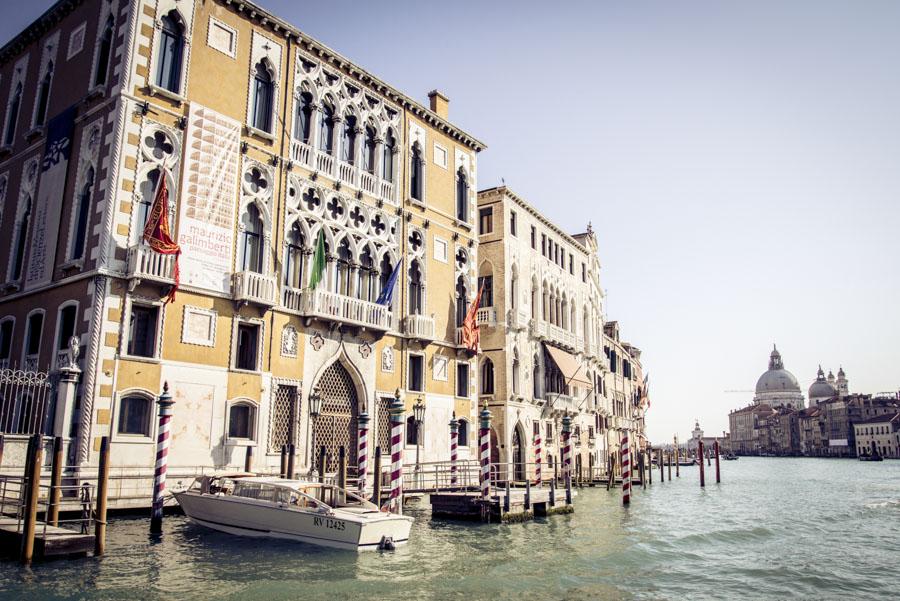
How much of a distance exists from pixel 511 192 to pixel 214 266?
17653 millimetres

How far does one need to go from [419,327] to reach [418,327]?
0.18 feet

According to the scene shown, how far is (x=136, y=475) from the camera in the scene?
52.4ft

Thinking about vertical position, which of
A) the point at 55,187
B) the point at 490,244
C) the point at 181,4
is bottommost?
the point at 55,187

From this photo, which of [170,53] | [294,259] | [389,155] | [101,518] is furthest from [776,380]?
[101,518]

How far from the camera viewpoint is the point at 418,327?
78.5ft

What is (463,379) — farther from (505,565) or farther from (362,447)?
(505,565)

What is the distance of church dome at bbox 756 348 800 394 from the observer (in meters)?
170

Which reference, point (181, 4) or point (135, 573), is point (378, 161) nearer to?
point (181, 4)

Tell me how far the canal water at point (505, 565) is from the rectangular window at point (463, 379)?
562 cm

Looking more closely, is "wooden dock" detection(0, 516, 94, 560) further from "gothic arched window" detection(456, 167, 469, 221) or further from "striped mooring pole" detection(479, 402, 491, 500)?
"gothic arched window" detection(456, 167, 469, 221)

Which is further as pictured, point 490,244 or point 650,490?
point 650,490

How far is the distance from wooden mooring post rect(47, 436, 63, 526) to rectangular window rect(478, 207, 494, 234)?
2290cm

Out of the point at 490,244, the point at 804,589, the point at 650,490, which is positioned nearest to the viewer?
the point at 804,589

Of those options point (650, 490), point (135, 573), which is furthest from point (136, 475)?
point (650, 490)
